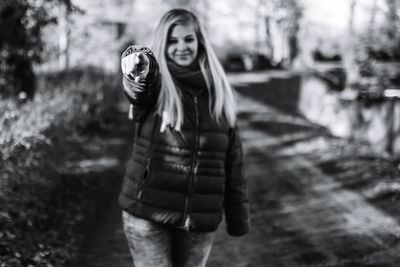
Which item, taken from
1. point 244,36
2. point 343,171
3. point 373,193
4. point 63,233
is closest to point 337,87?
point 343,171

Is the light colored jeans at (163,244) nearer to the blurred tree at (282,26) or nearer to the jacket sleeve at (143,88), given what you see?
the jacket sleeve at (143,88)

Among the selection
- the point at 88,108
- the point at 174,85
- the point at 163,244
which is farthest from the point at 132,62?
the point at 88,108

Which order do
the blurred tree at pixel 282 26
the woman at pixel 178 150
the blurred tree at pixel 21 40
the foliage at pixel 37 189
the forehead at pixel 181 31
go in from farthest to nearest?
the blurred tree at pixel 282 26 < the blurred tree at pixel 21 40 < the foliage at pixel 37 189 < the forehead at pixel 181 31 < the woman at pixel 178 150

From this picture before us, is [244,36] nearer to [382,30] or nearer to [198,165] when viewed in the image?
[382,30]

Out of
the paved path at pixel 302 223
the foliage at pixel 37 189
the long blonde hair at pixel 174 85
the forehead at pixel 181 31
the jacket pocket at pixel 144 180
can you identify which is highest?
the forehead at pixel 181 31

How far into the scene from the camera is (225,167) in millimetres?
2689

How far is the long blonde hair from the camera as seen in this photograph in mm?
2479

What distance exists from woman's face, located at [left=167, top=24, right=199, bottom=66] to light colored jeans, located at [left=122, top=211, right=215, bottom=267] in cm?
89

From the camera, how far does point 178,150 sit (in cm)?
245

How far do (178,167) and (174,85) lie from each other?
44 centimetres

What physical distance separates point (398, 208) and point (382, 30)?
645 cm

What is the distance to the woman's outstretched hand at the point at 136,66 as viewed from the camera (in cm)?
222

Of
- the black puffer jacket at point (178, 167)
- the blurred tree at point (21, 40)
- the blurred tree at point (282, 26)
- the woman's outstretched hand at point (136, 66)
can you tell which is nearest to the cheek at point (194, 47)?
the black puffer jacket at point (178, 167)

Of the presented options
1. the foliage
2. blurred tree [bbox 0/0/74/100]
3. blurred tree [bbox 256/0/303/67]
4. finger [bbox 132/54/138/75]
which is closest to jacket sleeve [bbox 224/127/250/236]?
finger [bbox 132/54/138/75]
